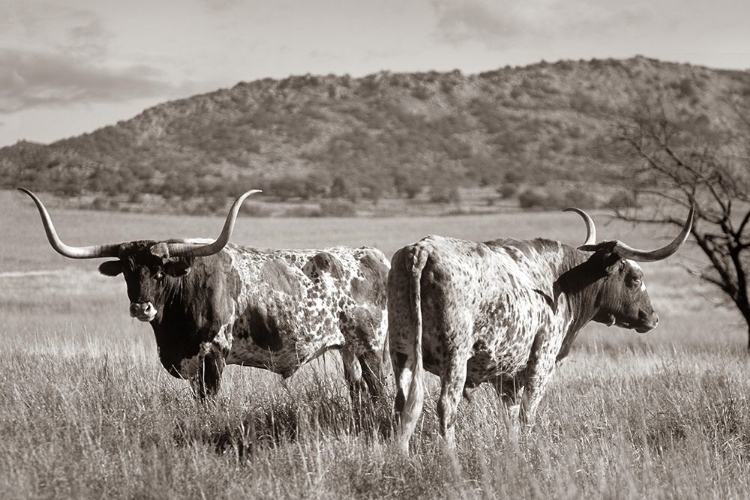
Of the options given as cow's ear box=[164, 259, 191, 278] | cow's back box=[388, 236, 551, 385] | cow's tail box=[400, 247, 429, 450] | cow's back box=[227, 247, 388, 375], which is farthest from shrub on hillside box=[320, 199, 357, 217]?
cow's tail box=[400, 247, 429, 450]

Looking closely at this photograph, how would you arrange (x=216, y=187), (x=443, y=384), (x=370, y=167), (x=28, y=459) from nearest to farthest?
(x=28, y=459), (x=443, y=384), (x=216, y=187), (x=370, y=167)

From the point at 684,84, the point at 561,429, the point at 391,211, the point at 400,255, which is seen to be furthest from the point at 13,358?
the point at 684,84

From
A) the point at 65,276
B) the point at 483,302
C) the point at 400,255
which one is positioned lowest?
the point at 65,276

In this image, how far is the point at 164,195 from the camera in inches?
2948

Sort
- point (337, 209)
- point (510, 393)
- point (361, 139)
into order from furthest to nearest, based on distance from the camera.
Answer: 1. point (361, 139)
2. point (337, 209)
3. point (510, 393)

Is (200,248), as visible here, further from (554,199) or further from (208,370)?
(554,199)

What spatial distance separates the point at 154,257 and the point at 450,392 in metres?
2.89

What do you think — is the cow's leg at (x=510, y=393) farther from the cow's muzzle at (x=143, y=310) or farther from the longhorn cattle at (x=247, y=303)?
the cow's muzzle at (x=143, y=310)

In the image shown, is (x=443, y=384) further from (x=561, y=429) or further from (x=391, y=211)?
(x=391, y=211)

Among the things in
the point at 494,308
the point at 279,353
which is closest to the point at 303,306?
the point at 279,353

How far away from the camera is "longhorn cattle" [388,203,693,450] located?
18.1ft

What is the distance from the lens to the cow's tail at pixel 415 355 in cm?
539

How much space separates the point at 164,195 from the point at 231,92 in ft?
224

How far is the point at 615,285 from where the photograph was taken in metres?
7.42
